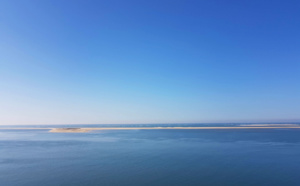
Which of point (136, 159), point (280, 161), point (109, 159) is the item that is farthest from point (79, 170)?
point (280, 161)

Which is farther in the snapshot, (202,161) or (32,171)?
(202,161)

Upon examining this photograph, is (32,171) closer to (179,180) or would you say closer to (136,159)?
(136,159)

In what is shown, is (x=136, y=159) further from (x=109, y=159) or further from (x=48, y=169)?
(x=48, y=169)

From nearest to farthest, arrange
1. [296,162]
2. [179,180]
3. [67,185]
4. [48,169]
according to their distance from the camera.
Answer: [67,185] → [179,180] → [48,169] → [296,162]

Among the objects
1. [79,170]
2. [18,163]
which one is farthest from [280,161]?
[18,163]

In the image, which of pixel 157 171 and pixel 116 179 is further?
pixel 157 171

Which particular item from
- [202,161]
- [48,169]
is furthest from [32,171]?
[202,161]

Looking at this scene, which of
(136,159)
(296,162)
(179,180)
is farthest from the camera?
(136,159)

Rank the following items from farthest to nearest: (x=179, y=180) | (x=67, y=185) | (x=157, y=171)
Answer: (x=157, y=171) < (x=179, y=180) < (x=67, y=185)

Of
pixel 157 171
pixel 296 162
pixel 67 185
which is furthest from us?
pixel 296 162
